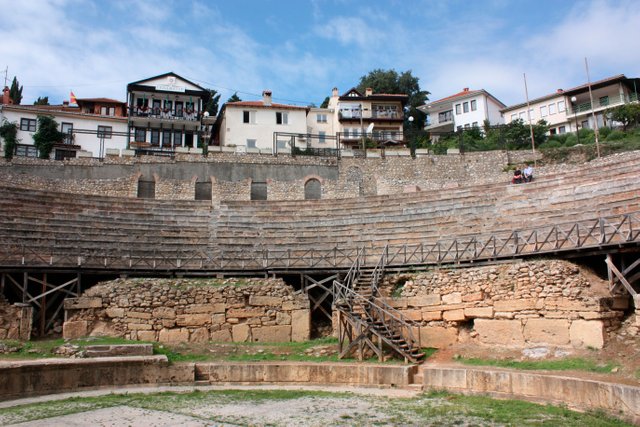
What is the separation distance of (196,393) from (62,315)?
29.2 ft

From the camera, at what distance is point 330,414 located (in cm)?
1111

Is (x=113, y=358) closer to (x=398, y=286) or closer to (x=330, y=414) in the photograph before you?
(x=330, y=414)

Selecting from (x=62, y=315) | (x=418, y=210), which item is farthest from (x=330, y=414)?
(x=418, y=210)

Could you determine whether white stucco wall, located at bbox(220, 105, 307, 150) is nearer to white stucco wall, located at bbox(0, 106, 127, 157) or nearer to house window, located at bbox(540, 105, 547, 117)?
white stucco wall, located at bbox(0, 106, 127, 157)

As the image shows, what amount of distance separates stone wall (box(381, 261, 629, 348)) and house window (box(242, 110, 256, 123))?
27.7 metres

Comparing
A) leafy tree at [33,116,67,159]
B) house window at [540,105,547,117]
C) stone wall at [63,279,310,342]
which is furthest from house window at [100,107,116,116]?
house window at [540,105,547,117]

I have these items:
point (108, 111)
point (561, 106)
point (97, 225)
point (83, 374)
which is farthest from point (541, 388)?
point (108, 111)

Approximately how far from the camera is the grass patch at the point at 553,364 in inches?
517

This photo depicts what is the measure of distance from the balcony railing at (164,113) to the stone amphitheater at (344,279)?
55.8ft

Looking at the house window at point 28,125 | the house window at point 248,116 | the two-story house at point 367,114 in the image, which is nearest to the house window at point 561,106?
the two-story house at point 367,114

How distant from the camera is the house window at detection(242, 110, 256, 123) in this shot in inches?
1747

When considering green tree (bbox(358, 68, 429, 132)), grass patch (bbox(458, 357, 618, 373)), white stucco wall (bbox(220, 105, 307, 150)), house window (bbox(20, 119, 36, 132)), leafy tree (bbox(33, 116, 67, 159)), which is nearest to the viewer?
grass patch (bbox(458, 357, 618, 373))

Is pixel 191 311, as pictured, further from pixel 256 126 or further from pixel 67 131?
pixel 67 131

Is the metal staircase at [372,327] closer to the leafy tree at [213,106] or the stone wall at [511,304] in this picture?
the stone wall at [511,304]
